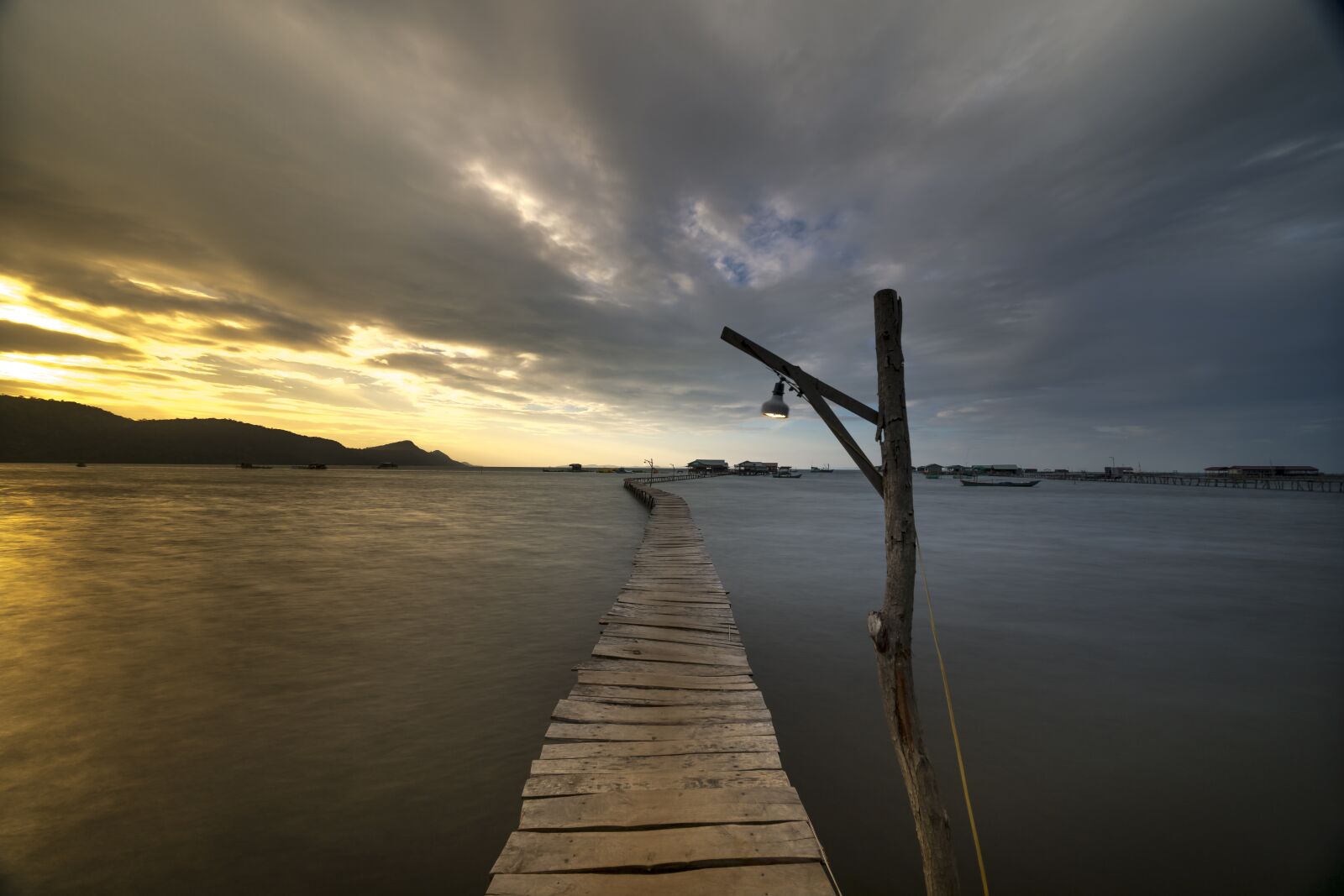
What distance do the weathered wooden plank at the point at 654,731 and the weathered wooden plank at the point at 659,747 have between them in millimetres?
67

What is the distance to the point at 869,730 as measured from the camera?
6.89m

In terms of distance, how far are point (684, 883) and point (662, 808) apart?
68 centimetres

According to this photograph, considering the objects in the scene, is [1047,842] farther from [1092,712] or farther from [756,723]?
[1092,712]

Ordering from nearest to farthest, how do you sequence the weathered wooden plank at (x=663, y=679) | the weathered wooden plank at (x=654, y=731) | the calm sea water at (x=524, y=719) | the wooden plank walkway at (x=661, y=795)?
1. the wooden plank walkway at (x=661, y=795)
2. the calm sea water at (x=524, y=719)
3. the weathered wooden plank at (x=654, y=731)
4. the weathered wooden plank at (x=663, y=679)

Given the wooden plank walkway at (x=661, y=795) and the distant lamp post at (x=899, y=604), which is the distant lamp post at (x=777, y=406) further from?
the wooden plank walkway at (x=661, y=795)

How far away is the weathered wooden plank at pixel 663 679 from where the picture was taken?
6211mm

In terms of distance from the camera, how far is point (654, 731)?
514cm

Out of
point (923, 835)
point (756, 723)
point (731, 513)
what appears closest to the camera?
point (923, 835)

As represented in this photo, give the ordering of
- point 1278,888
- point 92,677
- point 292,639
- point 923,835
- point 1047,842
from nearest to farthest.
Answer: point 923,835 < point 1278,888 < point 1047,842 < point 92,677 < point 292,639

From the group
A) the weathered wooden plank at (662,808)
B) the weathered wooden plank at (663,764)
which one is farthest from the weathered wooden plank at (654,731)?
the weathered wooden plank at (662,808)

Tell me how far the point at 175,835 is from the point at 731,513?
121ft

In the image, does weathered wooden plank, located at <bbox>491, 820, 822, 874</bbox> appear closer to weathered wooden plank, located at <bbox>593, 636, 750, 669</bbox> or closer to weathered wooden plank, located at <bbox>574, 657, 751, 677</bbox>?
weathered wooden plank, located at <bbox>574, 657, 751, 677</bbox>

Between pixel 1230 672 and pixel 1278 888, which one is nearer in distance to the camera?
pixel 1278 888

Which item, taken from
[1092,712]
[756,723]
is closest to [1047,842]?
[756,723]
